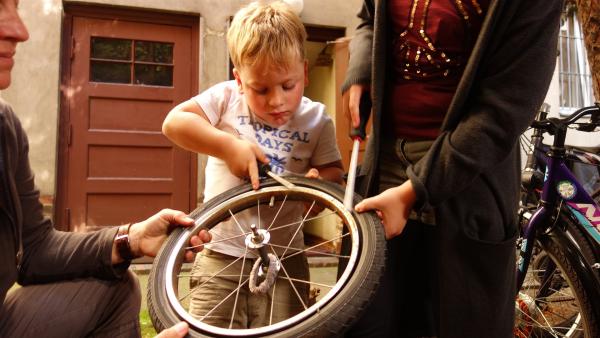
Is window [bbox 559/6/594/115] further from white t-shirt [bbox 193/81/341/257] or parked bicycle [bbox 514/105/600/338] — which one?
white t-shirt [bbox 193/81/341/257]

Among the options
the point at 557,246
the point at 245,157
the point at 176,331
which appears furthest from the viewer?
the point at 557,246

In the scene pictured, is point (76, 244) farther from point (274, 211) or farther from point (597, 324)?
point (597, 324)

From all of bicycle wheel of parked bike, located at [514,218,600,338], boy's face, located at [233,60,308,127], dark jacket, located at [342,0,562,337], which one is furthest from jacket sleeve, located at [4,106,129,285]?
bicycle wheel of parked bike, located at [514,218,600,338]

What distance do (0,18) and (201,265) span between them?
82 cm

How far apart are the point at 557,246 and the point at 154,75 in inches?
149

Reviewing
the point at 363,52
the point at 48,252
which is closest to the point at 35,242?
the point at 48,252

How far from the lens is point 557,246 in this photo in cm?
200

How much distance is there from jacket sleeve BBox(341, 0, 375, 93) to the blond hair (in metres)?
0.15

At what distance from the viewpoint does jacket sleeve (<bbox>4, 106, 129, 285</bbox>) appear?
124 cm

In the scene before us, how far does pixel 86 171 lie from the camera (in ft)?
14.2

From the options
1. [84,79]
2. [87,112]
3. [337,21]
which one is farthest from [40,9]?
[337,21]

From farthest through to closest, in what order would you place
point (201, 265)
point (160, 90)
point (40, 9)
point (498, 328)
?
1. point (160, 90)
2. point (40, 9)
3. point (201, 265)
4. point (498, 328)

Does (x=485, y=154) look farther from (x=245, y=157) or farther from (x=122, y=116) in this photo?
(x=122, y=116)

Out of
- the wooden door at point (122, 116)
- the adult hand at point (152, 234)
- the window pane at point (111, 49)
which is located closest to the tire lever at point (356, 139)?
the adult hand at point (152, 234)
